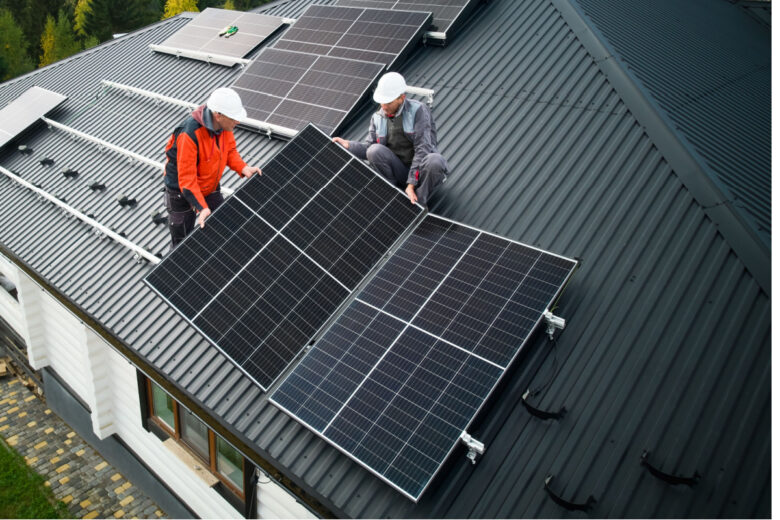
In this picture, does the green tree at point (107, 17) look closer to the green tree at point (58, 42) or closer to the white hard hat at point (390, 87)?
the green tree at point (58, 42)

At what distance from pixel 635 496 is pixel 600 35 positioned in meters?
8.76

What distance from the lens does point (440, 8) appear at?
13781 millimetres

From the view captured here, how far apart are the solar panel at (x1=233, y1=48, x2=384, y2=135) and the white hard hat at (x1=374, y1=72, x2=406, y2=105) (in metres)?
3.21

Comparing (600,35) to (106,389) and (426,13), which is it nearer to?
(426,13)

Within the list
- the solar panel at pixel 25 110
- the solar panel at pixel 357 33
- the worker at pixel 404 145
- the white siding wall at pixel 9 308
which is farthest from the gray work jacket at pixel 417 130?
the solar panel at pixel 25 110

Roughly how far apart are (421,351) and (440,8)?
358 inches

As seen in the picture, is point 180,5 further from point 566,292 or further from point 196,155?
point 566,292

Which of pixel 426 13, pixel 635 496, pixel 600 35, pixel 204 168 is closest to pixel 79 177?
pixel 204 168

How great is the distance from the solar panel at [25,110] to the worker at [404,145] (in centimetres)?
969

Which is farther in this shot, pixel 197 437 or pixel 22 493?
pixel 22 493

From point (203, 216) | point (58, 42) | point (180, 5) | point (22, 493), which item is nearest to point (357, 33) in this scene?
point (203, 216)

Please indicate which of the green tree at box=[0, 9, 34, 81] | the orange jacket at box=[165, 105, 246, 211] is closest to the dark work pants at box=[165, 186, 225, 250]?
the orange jacket at box=[165, 105, 246, 211]

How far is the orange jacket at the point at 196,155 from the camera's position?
8.72 meters

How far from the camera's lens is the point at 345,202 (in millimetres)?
9195
